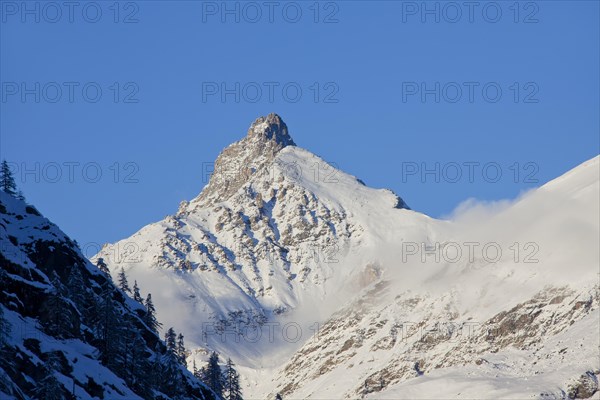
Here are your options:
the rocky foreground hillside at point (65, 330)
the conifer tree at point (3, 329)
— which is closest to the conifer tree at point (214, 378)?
the rocky foreground hillside at point (65, 330)

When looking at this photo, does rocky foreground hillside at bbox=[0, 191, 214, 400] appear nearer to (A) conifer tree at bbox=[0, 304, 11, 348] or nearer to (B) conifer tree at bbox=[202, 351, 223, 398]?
(A) conifer tree at bbox=[0, 304, 11, 348]

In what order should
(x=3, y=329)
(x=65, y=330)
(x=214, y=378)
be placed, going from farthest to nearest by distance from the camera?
(x=214, y=378), (x=65, y=330), (x=3, y=329)

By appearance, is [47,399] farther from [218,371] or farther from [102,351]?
[218,371]

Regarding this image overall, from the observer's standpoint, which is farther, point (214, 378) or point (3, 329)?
point (214, 378)

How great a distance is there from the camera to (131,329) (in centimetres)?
12862

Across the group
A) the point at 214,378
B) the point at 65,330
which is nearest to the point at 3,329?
the point at 65,330

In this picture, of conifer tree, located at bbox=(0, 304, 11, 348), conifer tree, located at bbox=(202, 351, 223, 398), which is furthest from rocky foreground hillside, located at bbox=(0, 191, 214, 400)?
conifer tree, located at bbox=(202, 351, 223, 398)

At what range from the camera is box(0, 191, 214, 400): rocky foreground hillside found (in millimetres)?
100875

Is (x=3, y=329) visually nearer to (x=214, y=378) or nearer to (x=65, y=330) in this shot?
(x=65, y=330)

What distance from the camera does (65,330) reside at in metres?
116

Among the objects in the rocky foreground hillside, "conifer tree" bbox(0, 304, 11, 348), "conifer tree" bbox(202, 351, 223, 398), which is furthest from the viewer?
"conifer tree" bbox(202, 351, 223, 398)

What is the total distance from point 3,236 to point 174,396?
23.4 metres

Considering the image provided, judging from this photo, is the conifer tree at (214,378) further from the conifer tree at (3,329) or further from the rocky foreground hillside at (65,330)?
the conifer tree at (3,329)

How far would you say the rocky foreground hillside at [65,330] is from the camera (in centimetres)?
10088
